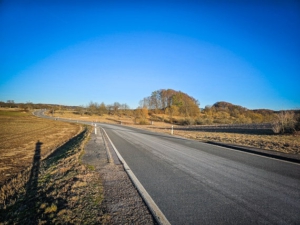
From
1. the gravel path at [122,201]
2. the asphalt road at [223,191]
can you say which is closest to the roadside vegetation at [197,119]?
the asphalt road at [223,191]

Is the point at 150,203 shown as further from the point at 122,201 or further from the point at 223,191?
the point at 223,191

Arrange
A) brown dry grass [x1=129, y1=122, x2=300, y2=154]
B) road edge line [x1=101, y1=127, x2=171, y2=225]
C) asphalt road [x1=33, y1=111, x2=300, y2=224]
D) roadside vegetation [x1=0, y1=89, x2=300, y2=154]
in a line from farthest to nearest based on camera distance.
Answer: roadside vegetation [x1=0, y1=89, x2=300, y2=154]
brown dry grass [x1=129, y1=122, x2=300, y2=154]
asphalt road [x1=33, y1=111, x2=300, y2=224]
road edge line [x1=101, y1=127, x2=171, y2=225]

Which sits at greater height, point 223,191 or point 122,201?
point 223,191

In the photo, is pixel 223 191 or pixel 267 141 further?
pixel 267 141

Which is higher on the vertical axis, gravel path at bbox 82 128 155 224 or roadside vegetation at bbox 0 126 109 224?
gravel path at bbox 82 128 155 224

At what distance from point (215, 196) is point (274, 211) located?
3.44 feet

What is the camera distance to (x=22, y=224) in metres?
3.01

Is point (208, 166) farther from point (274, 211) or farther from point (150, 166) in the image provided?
point (274, 211)

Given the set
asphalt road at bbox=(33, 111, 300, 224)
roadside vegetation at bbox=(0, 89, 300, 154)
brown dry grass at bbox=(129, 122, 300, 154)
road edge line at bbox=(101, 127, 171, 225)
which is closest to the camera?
road edge line at bbox=(101, 127, 171, 225)

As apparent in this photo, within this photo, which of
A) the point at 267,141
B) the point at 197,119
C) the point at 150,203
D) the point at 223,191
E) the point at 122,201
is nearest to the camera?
the point at 150,203

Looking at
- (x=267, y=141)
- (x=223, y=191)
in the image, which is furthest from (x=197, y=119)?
(x=223, y=191)

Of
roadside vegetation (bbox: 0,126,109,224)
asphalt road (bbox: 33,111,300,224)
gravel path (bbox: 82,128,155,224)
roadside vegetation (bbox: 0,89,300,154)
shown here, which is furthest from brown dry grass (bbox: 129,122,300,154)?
roadside vegetation (bbox: 0,126,109,224)

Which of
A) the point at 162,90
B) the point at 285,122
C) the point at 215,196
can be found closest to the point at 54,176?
the point at 215,196

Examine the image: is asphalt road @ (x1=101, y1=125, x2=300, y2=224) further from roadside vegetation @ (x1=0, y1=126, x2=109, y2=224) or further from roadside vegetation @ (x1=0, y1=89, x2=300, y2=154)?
roadside vegetation @ (x1=0, y1=89, x2=300, y2=154)
